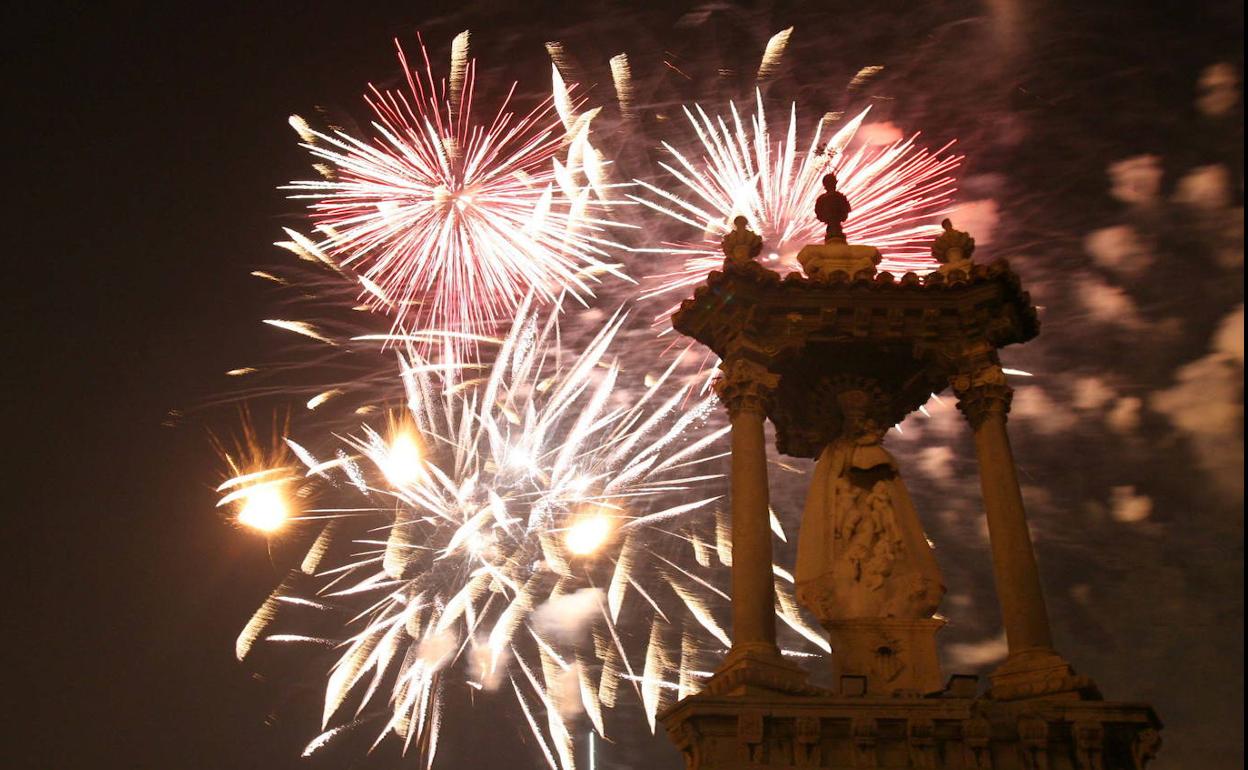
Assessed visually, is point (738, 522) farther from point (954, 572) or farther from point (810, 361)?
point (954, 572)

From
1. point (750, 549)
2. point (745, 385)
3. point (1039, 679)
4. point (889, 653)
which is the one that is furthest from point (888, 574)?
point (745, 385)

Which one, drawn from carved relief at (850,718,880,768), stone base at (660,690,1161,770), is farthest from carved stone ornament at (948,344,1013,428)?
carved relief at (850,718,880,768)

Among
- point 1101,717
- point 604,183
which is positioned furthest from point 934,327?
point 604,183

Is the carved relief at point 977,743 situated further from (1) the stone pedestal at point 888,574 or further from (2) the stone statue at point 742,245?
(2) the stone statue at point 742,245

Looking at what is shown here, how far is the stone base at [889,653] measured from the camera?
15.8m

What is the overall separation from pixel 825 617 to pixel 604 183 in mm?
17985

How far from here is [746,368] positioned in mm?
16891

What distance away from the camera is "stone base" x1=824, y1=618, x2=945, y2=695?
15773 mm

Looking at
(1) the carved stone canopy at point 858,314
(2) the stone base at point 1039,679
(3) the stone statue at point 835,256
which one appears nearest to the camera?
(2) the stone base at point 1039,679

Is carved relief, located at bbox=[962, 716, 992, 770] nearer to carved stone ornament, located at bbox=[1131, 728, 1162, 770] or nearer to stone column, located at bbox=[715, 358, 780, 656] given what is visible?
carved stone ornament, located at bbox=[1131, 728, 1162, 770]

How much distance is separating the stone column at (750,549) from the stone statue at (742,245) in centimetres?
154

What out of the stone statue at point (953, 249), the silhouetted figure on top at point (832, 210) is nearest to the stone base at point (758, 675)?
the stone statue at point (953, 249)

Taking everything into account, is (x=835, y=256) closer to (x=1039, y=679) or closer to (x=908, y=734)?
(x=1039, y=679)

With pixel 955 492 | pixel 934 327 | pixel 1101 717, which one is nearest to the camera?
pixel 1101 717
